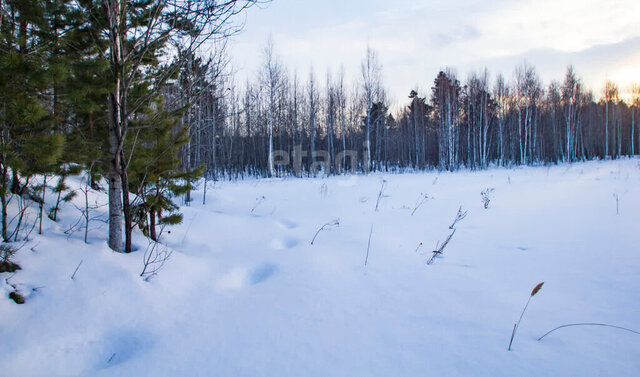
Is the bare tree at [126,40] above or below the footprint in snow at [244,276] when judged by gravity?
above

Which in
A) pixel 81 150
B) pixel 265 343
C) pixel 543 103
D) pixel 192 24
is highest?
pixel 543 103

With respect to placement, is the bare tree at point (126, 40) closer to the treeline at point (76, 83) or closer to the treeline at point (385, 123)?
the treeline at point (76, 83)

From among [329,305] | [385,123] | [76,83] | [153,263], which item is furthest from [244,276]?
[385,123]

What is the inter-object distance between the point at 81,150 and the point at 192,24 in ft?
5.27

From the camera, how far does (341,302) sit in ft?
8.19

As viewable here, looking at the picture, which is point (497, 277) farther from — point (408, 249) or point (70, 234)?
point (70, 234)

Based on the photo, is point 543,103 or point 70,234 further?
point 543,103

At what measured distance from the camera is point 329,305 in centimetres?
245

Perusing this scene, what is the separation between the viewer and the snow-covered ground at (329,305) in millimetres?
1723

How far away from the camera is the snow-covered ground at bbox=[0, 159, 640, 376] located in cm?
172

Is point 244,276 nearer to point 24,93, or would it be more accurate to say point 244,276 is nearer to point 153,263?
point 153,263

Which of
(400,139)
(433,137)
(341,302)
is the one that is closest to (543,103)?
(433,137)

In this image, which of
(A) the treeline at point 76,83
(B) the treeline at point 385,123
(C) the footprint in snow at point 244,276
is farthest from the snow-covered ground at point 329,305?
(B) the treeline at point 385,123

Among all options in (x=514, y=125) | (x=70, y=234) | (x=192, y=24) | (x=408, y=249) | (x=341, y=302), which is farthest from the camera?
(x=514, y=125)
